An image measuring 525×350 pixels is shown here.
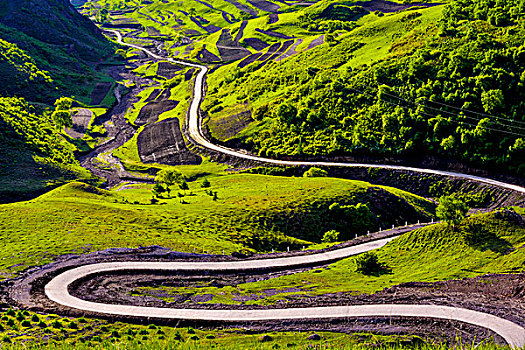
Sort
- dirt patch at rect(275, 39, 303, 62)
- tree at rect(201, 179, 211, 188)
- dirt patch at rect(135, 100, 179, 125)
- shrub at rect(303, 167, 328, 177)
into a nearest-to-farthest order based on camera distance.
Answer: shrub at rect(303, 167, 328, 177) < tree at rect(201, 179, 211, 188) < dirt patch at rect(135, 100, 179, 125) < dirt patch at rect(275, 39, 303, 62)

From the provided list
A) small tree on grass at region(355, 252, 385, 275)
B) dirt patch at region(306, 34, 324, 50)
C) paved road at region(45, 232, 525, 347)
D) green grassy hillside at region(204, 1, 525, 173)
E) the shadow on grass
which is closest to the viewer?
paved road at region(45, 232, 525, 347)

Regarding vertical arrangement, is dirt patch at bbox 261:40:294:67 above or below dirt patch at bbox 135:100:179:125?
above

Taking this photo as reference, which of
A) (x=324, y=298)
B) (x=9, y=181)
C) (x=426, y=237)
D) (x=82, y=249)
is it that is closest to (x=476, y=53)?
(x=426, y=237)

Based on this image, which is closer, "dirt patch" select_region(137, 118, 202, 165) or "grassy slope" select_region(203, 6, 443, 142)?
"dirt patch" select_region(137, 118, 202, 165)

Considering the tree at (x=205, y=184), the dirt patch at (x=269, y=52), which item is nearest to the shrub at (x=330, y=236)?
the tree at (x=205, y=184)

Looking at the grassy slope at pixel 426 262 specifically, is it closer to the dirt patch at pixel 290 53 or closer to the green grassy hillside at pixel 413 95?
the green grassy hillside at pixel 413 95

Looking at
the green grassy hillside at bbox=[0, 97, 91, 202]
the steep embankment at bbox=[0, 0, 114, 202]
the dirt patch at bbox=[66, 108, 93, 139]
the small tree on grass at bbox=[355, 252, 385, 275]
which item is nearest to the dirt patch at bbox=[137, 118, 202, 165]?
the green grassy hillside at bbox=[0, 97, 91, 202]

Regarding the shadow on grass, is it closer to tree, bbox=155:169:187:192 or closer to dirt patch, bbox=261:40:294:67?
tree, bbox=155:169:187:192
